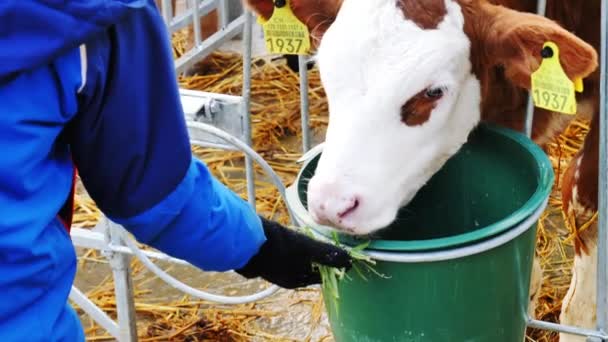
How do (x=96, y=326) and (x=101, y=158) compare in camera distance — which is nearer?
(x=101, y=158)

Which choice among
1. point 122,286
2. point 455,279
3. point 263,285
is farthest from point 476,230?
point 263,285

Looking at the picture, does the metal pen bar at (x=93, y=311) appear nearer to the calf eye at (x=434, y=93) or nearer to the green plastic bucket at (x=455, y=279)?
the green plastic bucket at (x=455, y=279)

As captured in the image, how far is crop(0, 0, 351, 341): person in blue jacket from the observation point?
1605 millimetres

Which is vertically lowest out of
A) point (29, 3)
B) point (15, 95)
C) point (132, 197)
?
point (132, 197)

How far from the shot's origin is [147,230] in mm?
1918

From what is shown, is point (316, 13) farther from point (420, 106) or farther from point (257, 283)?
point (257, 283)

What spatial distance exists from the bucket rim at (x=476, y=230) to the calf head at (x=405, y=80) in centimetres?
5

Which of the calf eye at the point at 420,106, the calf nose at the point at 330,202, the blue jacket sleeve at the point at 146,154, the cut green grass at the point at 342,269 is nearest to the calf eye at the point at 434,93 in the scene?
the calf eye at the point at 420,106

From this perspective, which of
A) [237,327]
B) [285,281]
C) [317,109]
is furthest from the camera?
[317,109]

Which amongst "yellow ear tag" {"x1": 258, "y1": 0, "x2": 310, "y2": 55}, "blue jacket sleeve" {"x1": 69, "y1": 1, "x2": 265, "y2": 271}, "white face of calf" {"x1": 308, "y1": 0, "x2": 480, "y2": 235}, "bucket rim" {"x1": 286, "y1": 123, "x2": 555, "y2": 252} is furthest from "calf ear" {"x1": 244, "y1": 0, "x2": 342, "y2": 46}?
"blue jacket sleeve" {"x1": 69, "y1": 1, "x2": 265, "y2": 271}

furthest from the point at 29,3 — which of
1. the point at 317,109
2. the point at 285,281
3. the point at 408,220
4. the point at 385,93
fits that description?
the point at 317,109

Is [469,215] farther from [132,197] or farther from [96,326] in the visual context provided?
[96,326]

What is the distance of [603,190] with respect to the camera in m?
2.45

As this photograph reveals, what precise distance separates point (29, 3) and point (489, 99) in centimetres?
177
